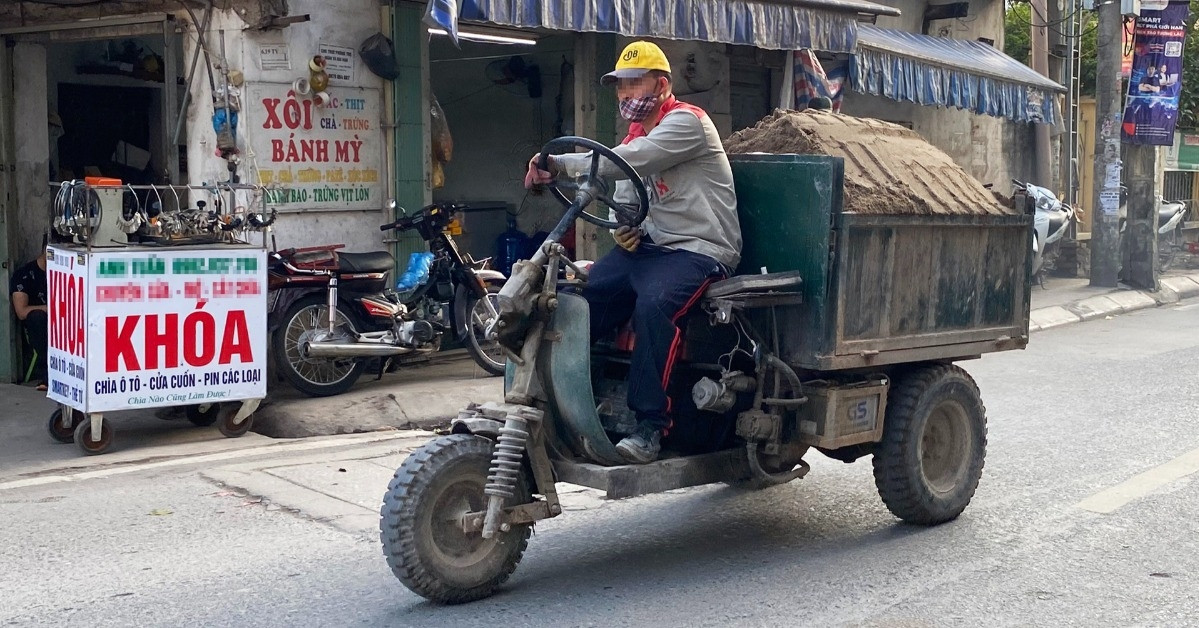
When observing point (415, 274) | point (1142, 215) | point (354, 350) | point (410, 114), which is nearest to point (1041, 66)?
point (1142, 215)

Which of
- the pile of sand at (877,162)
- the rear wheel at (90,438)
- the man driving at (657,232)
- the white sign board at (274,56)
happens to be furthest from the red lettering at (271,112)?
the man driving at (657,232)

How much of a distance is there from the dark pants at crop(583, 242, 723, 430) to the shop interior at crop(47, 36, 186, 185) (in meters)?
6.40

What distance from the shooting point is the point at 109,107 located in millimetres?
10773

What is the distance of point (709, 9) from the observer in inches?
398

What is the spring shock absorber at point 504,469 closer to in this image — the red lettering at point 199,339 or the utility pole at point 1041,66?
the red lettering at point 199,339

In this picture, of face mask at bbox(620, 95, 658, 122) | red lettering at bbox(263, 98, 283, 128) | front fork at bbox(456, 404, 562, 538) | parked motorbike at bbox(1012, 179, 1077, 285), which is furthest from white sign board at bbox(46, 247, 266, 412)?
parked motorbike at bbox(1012, 179, 1077, 285)

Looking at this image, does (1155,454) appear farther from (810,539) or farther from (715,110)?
(715,110)

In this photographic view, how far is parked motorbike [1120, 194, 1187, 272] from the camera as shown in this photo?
1972cm

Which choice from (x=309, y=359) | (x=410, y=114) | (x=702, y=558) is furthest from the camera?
(x=410, y=114)

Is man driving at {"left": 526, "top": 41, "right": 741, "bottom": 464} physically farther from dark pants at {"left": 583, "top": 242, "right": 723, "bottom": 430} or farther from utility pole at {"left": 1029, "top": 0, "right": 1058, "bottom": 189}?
utility pole at {"left": 1029, "top": 0, "right": 1058, "bottom": 189}

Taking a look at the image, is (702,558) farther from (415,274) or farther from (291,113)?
(291,113)

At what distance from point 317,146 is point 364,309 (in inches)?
53.2

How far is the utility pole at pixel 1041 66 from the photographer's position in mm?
17906

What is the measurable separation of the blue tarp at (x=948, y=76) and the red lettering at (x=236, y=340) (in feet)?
23.7
